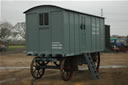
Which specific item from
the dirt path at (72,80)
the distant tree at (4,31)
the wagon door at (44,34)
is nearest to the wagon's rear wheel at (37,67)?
the dirt path at (72,80)

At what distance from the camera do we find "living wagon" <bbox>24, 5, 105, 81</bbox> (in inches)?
465

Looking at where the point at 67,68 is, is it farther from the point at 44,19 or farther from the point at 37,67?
the point at 44,19

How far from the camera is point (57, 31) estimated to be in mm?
11883

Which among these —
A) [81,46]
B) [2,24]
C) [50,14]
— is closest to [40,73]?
[81,46]

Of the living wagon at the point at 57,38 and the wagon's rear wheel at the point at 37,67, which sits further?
the wagon's rear wheel at the point at 37,67

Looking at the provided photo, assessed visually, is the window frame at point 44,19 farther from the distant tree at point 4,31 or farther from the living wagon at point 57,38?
the distant tree at point 4,31

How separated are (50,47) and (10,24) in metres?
53.9

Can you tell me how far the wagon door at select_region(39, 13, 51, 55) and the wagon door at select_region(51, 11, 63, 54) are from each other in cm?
28

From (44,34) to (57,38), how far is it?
2.90 feet

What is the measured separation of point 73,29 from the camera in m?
12.6

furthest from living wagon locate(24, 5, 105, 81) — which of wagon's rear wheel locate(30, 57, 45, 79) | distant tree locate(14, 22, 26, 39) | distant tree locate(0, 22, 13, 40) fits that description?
distant tree locate(14, 22, 26, 39)

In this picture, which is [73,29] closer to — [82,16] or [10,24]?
[82,16]

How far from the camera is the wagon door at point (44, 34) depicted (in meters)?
12.2

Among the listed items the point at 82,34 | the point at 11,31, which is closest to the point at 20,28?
the point at 11,31
